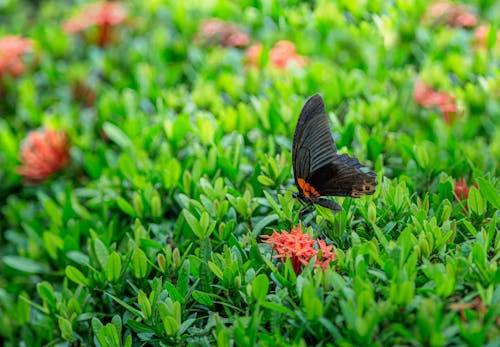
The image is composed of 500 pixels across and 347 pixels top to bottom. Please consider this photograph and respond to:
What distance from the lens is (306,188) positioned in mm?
1893

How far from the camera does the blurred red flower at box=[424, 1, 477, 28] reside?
124 inches

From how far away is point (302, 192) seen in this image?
190cm

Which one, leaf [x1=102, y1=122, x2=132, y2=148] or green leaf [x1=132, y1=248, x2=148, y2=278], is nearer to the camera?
green leaf [x1=132, y1=248, x2=148, y2=278]

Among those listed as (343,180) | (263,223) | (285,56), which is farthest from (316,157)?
(285,56)

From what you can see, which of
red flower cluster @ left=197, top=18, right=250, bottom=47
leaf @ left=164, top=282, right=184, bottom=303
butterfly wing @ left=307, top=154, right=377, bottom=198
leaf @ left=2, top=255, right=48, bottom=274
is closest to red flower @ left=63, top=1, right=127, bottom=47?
red flower cluster @ left=197, top=18, right=250, bottom=47

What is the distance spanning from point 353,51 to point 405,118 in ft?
1.88

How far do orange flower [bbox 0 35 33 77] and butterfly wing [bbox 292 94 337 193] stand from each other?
217cm

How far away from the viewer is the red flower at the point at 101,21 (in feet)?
11.8

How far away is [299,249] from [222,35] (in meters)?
1.89

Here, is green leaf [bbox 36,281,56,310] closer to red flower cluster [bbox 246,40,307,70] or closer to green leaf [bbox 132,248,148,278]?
green leaf [bbox 132,248,148,278]

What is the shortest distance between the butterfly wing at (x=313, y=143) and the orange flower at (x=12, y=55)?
7.14 ft

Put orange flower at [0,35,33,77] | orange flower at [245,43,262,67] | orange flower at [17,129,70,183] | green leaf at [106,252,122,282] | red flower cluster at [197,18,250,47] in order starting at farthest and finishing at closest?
orange flower at [0,35,33,77], red flower cluster at [197,18,250,47], orange flower at [245,43,262,67], orange flower at [17,129,70,183], green leaf at [106,252,122,282]

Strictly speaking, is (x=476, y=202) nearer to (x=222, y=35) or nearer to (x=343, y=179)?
(x=343, y=179)

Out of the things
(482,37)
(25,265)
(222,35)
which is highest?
(482,37)
